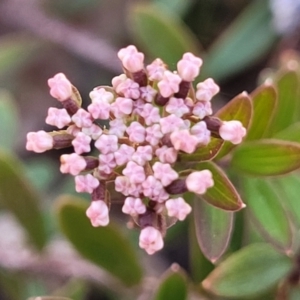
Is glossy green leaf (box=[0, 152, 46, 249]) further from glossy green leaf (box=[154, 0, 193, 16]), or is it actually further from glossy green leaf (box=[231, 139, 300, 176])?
glossy green leaf (box=[154, 0, 193, 16])

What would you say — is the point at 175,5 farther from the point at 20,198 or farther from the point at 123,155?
the point at 123,155

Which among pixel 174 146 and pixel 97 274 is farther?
pixel 97 274

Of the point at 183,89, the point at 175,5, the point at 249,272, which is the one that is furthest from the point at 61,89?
the point at 175,5

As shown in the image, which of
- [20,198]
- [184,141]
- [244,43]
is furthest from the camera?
[244,43]

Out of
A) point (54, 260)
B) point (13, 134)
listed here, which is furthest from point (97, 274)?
point (13, 134)

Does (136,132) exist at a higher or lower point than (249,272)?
higher

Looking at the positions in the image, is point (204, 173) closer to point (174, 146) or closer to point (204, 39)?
point (174, 146)

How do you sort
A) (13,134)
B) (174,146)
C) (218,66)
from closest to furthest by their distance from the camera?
1. (174,146)
2. (13,134)
3. (218,66)

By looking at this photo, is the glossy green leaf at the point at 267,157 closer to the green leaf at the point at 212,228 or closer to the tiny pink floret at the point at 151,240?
the green leaf at the point at 212,228
